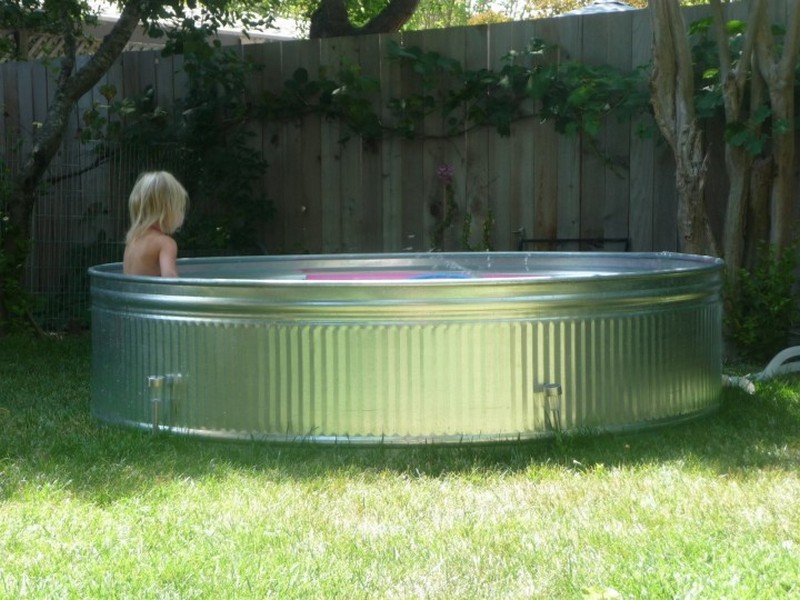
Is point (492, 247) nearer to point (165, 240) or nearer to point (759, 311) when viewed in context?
point (759, 311)

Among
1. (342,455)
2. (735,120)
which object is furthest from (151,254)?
(735,120)

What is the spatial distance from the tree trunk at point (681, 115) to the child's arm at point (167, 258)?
115 inches

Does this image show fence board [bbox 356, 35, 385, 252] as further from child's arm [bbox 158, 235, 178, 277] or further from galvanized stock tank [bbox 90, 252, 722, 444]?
galvanized stock tank [bbox 90, 252, 722, 444]

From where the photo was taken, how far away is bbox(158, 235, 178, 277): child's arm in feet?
17.6

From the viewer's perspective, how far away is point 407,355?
15.0ft

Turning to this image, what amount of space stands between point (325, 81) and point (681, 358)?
4.12 metres

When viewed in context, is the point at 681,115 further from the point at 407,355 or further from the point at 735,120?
the point at 407,355

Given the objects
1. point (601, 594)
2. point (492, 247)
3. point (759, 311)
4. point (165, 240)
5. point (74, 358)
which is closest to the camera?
point (601, 594)

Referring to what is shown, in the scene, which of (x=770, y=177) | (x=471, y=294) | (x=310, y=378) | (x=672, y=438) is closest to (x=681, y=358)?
(x=672, y=438)

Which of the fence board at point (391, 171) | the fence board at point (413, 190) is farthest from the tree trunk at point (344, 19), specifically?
the fence board at point (413, 190)

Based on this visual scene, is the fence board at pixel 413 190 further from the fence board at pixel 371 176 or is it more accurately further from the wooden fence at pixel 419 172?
the fence board at pixel 371 176

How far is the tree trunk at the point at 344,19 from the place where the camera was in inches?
433

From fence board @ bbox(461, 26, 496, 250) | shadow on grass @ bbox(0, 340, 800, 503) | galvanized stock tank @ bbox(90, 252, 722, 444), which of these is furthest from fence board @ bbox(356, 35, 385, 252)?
galvanized stock tank @ bbox(90, 252, 722, 444)

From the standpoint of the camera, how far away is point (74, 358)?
7.29 metres
